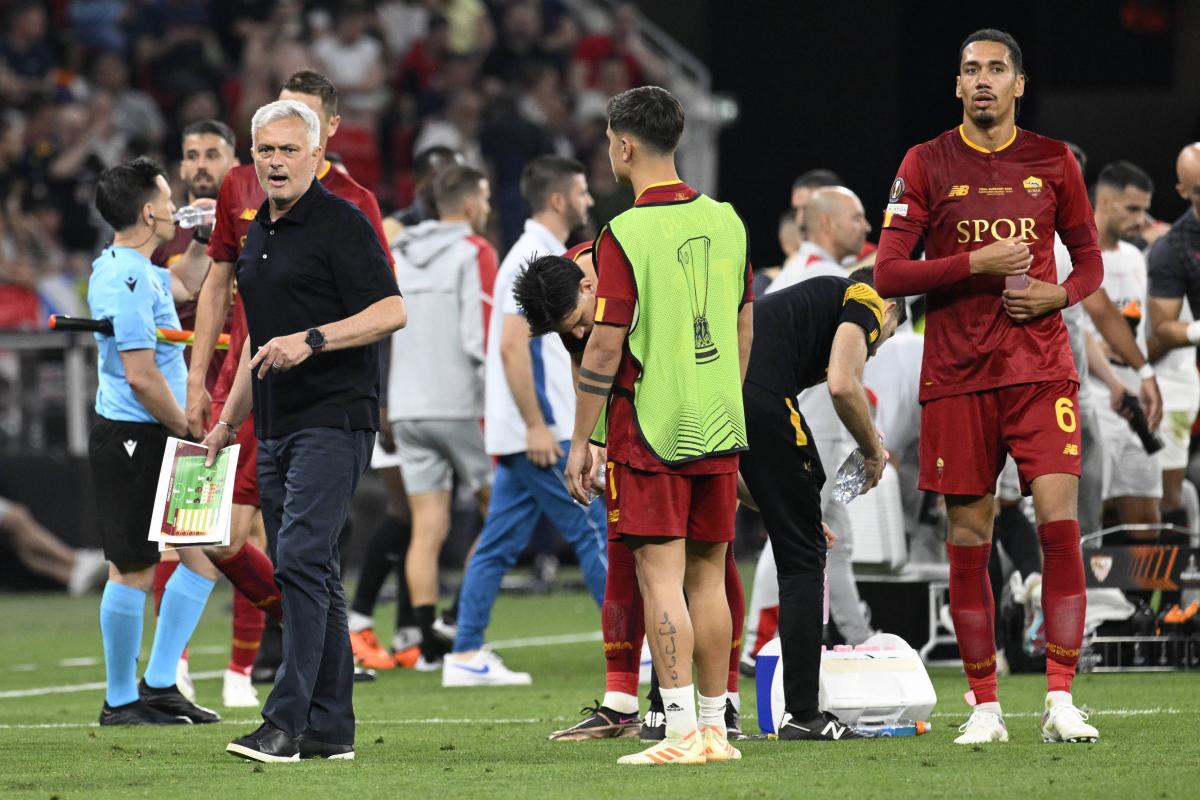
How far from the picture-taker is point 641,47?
69.1 feet

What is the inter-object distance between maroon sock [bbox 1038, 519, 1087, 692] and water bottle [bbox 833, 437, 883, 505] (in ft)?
2.26

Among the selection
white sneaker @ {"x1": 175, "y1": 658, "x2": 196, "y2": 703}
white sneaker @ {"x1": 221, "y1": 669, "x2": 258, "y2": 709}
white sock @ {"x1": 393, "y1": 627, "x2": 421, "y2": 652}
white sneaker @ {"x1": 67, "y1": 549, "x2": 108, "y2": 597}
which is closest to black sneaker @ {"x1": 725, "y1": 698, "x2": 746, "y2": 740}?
white sneaker @ {"x1": 221, "y1": 669, "x2": 258, "y2": 709}

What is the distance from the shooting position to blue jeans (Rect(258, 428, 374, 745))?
6.05m

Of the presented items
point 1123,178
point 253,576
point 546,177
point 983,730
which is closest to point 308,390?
point 253,576

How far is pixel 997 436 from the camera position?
658 cm

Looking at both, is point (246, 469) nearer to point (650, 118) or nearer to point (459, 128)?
point (650, 118)

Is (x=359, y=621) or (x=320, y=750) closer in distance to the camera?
(x=320, y=750)

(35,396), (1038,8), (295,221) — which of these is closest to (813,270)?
(295,221)

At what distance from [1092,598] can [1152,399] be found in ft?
3.55

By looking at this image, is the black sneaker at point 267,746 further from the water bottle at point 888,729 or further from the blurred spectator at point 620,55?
the blurred spectator at point 620,55

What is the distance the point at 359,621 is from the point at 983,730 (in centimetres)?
443

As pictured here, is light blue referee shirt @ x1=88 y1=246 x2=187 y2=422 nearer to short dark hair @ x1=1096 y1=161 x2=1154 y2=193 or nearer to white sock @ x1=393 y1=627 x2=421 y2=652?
white sock @ x1=393 y1=627 x2=421 y2=652

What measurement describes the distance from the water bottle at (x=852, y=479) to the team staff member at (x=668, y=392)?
94cm

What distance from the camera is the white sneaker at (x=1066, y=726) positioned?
6238mm
